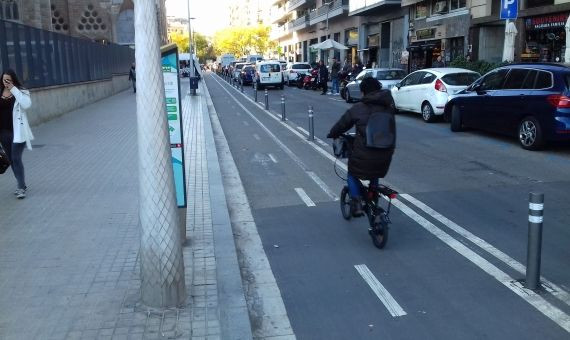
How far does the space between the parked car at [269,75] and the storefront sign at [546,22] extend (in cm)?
1861

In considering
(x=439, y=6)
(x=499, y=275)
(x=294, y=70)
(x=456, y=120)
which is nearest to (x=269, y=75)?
(x=294, y=70)

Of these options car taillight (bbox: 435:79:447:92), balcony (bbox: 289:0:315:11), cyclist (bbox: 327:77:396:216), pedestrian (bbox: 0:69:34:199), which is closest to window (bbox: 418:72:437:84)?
car taillight (bbox: 435:79:447:92)

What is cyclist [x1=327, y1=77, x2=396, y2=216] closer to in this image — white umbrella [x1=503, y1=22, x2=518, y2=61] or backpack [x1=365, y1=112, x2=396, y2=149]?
backpack [x1=365, y1=112, x2=396, y2=149]

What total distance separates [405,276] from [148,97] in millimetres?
2836

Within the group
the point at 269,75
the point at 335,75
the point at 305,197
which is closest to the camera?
the point at 305,197

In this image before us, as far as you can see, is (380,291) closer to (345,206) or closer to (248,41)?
(345,206)

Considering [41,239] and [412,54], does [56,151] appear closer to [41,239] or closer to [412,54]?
[41,239]

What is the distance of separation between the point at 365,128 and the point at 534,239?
1.96 metres

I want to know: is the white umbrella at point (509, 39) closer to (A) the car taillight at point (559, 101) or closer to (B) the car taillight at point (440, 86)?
(B) the car taillight at point (440, 86)

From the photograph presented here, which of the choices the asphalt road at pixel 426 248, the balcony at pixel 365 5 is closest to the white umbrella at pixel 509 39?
the asphalt road at pixel 426 248

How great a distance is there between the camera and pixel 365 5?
38.2 metres

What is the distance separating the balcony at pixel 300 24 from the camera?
62872mm

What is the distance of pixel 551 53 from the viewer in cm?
2131

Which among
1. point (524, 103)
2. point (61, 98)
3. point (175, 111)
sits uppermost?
point (175, 111)
